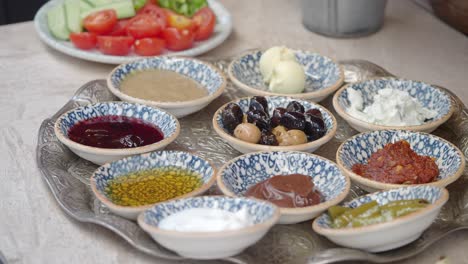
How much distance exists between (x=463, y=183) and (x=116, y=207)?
2.80ft

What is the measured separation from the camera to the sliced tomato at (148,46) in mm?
2582

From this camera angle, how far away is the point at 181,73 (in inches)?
96.4

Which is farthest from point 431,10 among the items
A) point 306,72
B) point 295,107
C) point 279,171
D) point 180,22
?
point 279,171

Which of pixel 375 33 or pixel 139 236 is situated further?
pixel 375 33

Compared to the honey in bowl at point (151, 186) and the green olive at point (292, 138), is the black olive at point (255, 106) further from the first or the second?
the honey in bowl at point (151, 186)

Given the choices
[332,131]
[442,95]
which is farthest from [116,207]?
[442,95]

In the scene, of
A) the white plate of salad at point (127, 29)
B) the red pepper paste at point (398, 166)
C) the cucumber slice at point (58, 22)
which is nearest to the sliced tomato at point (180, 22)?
the white plate of salad at point (127, 29)

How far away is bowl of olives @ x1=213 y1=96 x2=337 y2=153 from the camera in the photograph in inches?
77.7

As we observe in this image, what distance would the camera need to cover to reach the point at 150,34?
265cm

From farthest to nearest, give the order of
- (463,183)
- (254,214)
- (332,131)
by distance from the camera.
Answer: (332,131) → (463,183) → (254,214)

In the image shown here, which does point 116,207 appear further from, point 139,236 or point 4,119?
point 4,119

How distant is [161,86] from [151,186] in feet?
1.98

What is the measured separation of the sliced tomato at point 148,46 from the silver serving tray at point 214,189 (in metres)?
0.27

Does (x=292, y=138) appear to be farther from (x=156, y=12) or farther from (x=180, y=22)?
(x=156, y=12)
